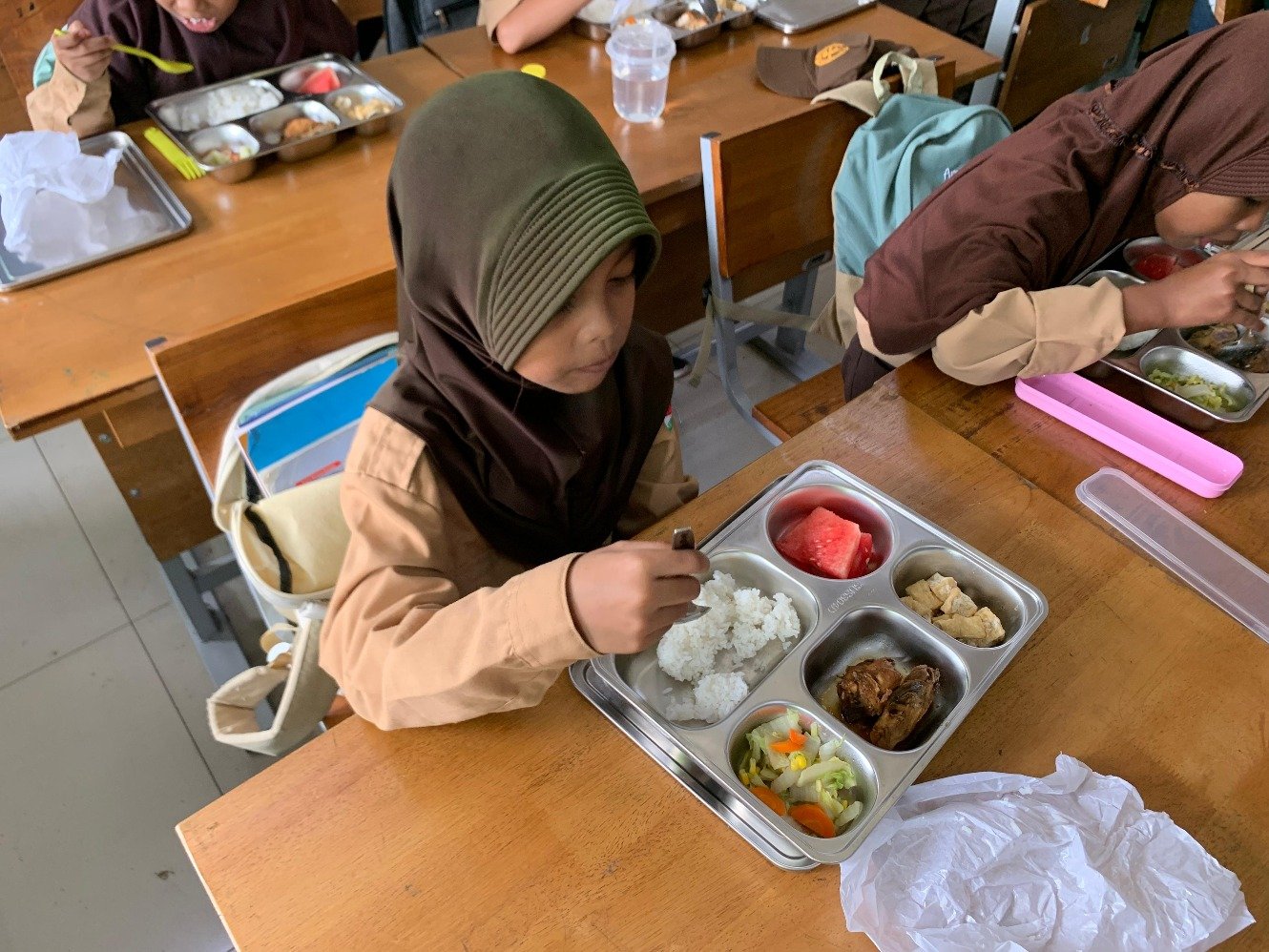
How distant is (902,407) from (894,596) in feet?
1.14

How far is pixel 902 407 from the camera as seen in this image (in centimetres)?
116

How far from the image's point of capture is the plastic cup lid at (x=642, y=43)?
71.3 inches

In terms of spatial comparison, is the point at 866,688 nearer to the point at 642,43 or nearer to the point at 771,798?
the point at 771,798

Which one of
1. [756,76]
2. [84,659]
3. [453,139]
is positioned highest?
[453,139]

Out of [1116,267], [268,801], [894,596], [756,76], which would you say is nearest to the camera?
[268,801]

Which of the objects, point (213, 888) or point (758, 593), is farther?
point (758, 593)

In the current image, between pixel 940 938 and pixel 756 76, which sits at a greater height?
pixel 756 76

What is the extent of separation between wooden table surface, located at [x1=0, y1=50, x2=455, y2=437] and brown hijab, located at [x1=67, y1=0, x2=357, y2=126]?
16 cm

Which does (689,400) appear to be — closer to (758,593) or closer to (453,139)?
(758,593)

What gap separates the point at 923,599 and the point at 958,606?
0.04m

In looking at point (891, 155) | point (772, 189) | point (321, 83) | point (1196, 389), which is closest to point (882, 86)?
point (891, 155)

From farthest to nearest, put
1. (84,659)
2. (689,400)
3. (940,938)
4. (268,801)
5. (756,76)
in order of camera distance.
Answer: (689,400), (756,76), (84,659), (268,801), (940,938)

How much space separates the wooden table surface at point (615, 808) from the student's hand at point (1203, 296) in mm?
404

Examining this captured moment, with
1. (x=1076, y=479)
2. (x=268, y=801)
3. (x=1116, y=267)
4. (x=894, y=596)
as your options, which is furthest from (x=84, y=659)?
(x=1116, y=267)
